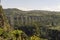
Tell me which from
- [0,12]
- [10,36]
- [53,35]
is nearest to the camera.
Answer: [10,36]

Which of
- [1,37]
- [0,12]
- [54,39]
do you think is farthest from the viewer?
[54,39]

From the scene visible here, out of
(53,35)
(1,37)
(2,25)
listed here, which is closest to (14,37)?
(1,37)

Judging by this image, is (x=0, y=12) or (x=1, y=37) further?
(x=0, y=12)

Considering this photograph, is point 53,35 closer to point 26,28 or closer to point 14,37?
point 26,28

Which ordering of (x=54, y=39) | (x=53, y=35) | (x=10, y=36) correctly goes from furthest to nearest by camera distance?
(x=53, y=35) → (x=54, y=39) → (x=10, y=36)

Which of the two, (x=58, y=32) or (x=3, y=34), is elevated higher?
(x=3, y=34)

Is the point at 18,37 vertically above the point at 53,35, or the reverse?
the point at 18,37

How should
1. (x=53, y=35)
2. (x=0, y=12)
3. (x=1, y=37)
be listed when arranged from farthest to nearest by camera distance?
(x=53, y=35) → (x=0, y=12) → (x=1, y=37)

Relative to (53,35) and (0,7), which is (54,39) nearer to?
(53,35)

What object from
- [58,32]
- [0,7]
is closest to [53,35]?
[58,32]
